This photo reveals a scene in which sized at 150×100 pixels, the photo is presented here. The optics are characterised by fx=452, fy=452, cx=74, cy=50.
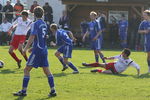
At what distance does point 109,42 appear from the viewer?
30.1m

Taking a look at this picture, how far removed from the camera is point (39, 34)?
997cm

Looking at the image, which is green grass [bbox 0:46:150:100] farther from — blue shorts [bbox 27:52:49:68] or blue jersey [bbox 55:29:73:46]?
blue jersey [bbox 55:29:73:46]

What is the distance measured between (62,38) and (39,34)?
13.4ft

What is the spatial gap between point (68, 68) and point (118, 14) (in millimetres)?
15318

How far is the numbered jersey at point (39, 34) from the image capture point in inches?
390

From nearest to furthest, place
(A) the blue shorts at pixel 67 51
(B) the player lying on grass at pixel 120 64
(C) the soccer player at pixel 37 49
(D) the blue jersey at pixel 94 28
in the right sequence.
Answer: (C) the soccer player at pixel 37 49 → (B) the player lying on grass at pixel 120 64 → (A) the blue shorts at pixel 67 51 → (D) the blue jersey at pixel 94 28

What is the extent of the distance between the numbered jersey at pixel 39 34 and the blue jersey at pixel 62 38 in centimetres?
383

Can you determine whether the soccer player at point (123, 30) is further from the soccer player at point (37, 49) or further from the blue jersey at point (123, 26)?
the soccer player at point (37, 49)

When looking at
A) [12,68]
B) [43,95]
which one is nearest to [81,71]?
[12,68]

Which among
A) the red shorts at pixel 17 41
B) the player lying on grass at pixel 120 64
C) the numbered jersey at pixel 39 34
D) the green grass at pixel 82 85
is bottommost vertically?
the green grass at pixel 82 85

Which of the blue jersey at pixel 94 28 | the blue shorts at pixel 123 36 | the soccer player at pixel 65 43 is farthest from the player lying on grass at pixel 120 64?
the blue shorts at pixel 123 36

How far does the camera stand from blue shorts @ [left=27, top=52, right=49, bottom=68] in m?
10.0

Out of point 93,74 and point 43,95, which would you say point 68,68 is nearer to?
point 93,74

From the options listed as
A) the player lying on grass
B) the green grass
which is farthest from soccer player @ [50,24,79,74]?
the player lying on grass
